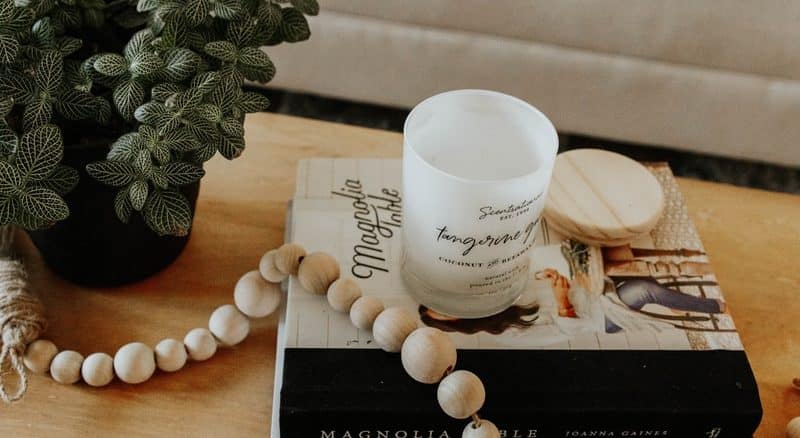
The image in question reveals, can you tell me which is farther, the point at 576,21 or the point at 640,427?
the point at 576,21

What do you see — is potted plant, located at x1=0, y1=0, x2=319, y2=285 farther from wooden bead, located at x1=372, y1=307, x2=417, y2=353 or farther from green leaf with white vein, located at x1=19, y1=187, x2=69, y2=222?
wooden bead, located at x1=372, y1=307, x2=417, y2=353

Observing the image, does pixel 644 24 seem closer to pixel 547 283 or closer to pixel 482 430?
pixel 547 283

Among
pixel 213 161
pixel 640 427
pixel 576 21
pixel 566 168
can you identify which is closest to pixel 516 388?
pixel 640 427

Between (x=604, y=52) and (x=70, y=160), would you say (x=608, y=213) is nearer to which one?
(x=70, y=160)

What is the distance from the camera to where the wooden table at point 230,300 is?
527 mm

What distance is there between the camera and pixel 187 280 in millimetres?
610

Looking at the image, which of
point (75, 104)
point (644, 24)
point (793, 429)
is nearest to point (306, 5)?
point (75, 104)

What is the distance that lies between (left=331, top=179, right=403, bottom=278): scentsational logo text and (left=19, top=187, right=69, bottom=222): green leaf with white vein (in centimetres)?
21

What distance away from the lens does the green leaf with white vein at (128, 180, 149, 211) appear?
46cm

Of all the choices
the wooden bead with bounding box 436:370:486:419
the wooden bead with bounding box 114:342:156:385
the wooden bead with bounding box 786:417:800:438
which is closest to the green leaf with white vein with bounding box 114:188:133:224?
the wooden bead with bounding box 114:342:156:385

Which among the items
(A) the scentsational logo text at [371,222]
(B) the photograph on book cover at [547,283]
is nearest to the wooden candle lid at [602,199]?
(B) the photograph on book cover at [547,283]

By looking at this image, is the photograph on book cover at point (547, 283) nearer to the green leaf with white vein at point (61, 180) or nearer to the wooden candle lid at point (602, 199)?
the wooden candle lid at point (602, 199)

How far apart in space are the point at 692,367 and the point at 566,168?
0.20 metres

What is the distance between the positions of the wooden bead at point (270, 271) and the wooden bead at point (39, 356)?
5.9 inches
